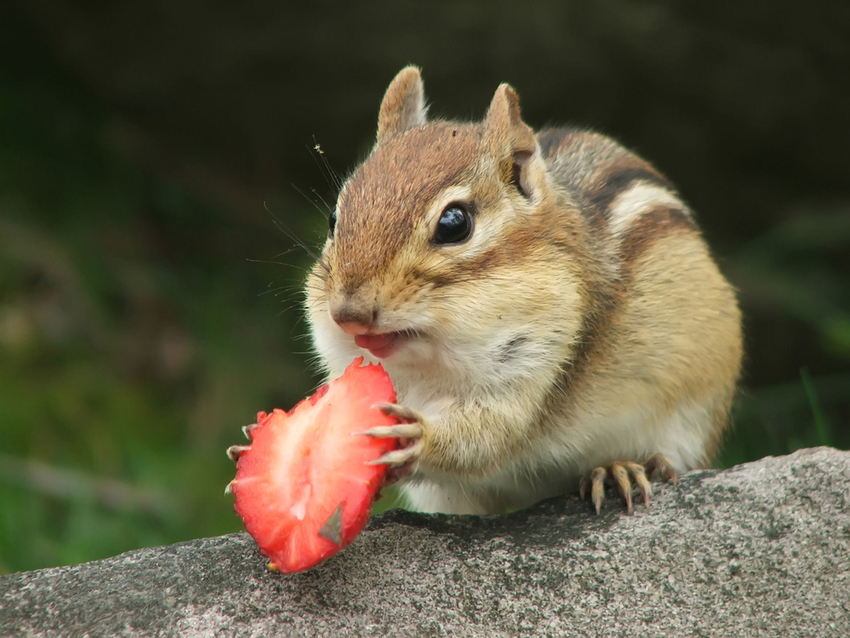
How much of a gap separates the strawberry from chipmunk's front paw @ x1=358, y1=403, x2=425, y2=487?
2 cm

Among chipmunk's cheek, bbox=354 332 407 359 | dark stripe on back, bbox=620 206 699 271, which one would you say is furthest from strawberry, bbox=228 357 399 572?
dark stripe on back, bbox=620 206 699 271

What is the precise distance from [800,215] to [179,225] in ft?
12.3

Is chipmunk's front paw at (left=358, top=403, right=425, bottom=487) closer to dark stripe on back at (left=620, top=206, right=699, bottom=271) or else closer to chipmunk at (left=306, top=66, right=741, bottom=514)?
chipmunk at (left=306, top=66, right=741, bottom=514)

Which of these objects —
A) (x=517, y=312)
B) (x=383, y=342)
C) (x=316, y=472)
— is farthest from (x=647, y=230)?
(x=316, y=472)

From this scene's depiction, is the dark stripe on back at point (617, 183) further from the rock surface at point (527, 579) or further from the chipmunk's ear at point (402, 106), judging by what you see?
the rock surface at point (527, 579)

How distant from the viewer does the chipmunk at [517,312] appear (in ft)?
7.85

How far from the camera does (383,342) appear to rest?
240 cm

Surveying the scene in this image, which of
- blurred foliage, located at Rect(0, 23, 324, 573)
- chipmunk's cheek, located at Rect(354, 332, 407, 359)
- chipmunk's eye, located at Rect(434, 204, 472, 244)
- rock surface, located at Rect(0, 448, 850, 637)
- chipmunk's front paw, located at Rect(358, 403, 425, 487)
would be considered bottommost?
blurred foliage, located at Rect(0, 23, 324, 573)

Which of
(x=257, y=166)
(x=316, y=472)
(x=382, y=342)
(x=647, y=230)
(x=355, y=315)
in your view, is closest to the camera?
(x=316, y=472)

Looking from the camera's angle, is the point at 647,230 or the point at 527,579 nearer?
the point at 527,579

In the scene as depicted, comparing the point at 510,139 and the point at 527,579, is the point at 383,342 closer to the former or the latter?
the point at 527,579

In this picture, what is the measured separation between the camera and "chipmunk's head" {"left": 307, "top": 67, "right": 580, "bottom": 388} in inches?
91.7

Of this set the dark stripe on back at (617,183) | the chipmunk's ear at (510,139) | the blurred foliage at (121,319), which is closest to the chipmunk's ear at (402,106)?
the chipmunk's ear at (510,139)

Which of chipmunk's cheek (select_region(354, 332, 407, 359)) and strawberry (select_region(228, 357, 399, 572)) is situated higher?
chipmunk's cheek (select_region(354, 332, 407, 359))
